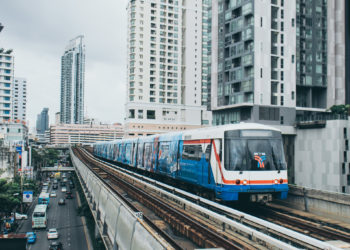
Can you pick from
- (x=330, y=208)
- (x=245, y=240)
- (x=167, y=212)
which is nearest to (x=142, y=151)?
(x=167, y=212)

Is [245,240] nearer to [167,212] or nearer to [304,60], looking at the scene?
[167,212]

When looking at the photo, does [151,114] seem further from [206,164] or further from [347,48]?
[206,164]

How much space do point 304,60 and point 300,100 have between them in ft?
18.8

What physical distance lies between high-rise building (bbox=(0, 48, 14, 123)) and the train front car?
88651 mm

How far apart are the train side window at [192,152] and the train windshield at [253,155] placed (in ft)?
8.25

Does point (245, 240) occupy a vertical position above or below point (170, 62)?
below

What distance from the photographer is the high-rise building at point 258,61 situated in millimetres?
48531

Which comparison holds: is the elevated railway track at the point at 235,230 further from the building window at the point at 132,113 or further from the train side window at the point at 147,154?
the building window at the point at 132,113

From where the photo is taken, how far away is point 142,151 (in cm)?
3034

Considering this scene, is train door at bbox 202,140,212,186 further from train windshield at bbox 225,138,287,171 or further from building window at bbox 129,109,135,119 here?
building window at bbox 129,109,135,119

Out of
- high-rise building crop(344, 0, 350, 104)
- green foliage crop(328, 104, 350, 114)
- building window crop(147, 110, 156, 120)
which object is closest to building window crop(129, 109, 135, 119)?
building window crop(147, 110, 156, 120)

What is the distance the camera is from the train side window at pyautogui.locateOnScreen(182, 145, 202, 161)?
1664 cm

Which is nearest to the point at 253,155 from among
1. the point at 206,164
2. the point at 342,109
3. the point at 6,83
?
the point at 206,164

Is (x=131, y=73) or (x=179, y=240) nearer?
(x=179, y=240)
